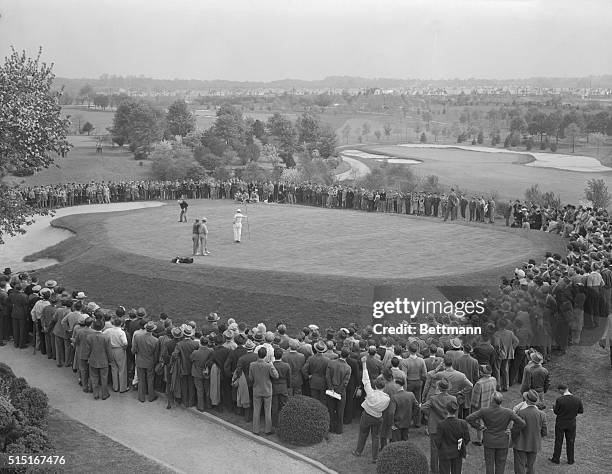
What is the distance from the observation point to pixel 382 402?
13867 millimetres

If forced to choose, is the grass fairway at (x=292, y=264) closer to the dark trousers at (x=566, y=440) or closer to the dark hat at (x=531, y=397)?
the dark trousers at (x=566, y=440)

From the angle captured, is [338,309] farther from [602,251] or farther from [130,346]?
[602,251]

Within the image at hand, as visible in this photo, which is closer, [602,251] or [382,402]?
[382,402]

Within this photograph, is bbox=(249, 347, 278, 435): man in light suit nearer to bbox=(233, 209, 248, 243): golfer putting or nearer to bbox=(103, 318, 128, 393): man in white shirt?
bbox=(103, 318, 128, 393): man in white shirt

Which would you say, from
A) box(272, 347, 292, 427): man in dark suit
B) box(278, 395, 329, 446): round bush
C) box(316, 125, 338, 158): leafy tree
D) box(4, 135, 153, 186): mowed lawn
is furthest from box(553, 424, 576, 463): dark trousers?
box(316, 125, 338, 158): leafy tree

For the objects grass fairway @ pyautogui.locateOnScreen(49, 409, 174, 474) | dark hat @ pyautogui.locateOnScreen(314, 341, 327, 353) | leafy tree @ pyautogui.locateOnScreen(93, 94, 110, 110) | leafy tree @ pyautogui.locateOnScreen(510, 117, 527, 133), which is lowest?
grass fairway @ pyautogui.locateOnScreen(49, 409, 174, 474)

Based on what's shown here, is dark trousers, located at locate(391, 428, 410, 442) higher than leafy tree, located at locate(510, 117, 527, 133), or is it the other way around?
leafy tree, located at locate(510, 117, 527, 133)

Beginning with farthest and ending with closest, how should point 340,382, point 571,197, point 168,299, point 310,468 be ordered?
point 571,197 < point 168,299 < point 340,382 < point 310,468

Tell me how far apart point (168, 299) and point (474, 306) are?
9.75 metres

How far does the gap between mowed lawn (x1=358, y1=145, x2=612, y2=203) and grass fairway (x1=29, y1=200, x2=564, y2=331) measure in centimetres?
4095

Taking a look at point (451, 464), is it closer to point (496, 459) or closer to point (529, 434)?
point (496, 459)

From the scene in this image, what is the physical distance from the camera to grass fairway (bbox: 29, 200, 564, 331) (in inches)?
867

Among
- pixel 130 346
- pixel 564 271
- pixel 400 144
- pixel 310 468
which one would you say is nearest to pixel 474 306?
pixel 564 271

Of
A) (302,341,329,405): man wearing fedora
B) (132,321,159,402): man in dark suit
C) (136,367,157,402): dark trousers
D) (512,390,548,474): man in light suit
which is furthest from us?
(136,367,157,402): dark trousers
